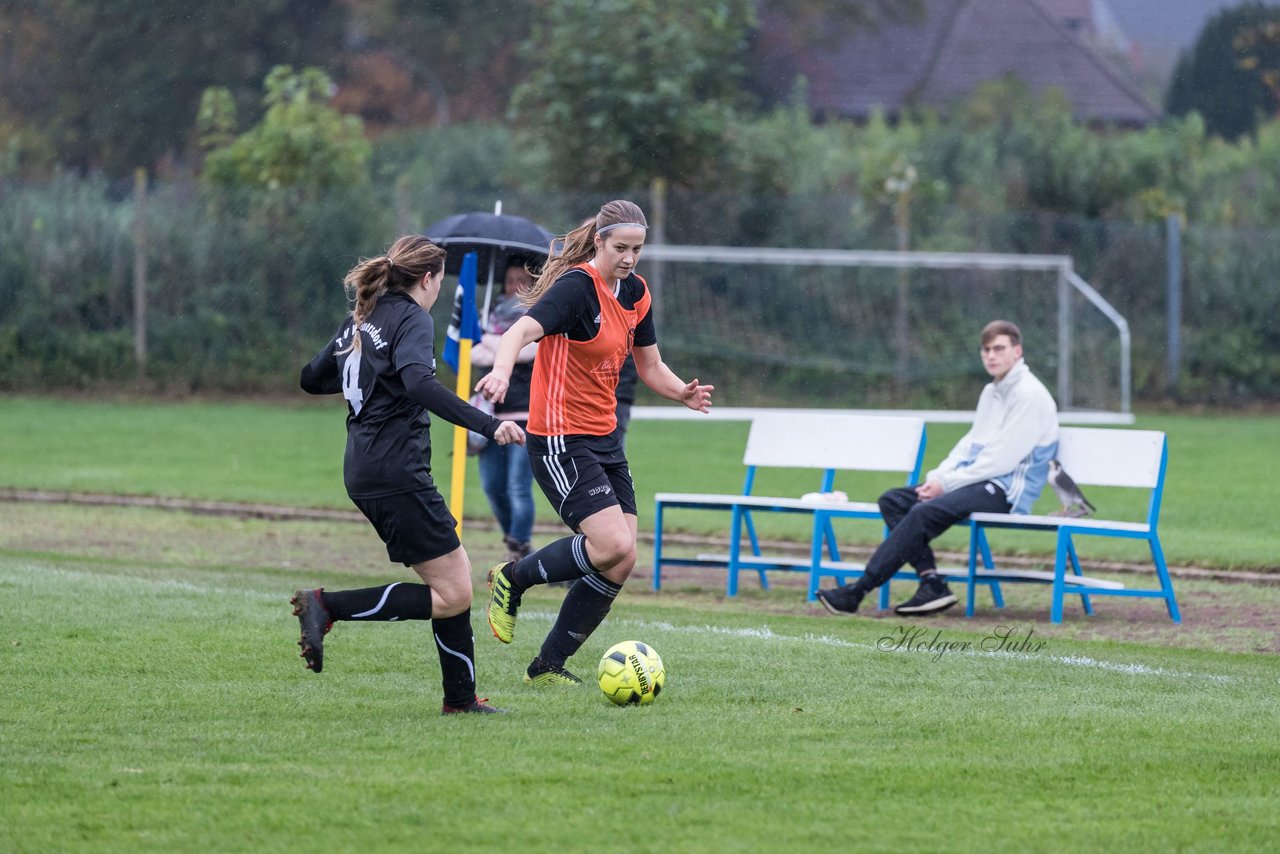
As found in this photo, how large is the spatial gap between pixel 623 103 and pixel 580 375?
61.8 feet

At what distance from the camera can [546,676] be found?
704cm

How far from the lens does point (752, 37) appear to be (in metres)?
45.0

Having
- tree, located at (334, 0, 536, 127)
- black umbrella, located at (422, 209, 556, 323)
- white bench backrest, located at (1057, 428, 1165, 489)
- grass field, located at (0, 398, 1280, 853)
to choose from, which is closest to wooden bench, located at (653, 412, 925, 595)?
grass field, located at (0, 398, 1280, 853)

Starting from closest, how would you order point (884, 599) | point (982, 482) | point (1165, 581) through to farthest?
point (1165, 581), point (982, 482), point (884, 599)

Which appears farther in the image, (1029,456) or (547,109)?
(547,109)

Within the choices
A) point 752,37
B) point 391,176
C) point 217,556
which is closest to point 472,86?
point 752,37

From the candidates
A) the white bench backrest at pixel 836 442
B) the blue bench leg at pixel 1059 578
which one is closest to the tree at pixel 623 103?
the white bench backrest at pixel 836 442

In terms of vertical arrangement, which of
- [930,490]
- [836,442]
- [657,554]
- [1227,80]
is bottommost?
[657,554]

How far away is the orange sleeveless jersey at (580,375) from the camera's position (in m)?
7.05

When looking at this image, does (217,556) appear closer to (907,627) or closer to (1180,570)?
(907,627)

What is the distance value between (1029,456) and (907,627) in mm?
1380

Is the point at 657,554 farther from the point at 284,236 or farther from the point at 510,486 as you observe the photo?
the point at 284,236

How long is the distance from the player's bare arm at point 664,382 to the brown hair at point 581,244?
19.6 inches

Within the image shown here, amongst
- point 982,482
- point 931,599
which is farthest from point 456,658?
point 982,482
